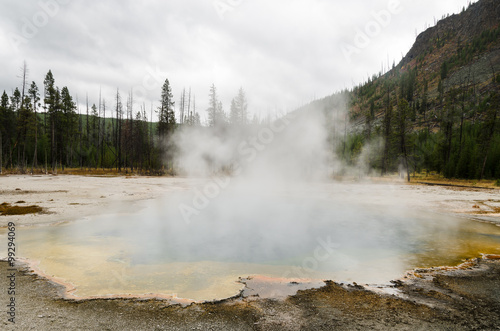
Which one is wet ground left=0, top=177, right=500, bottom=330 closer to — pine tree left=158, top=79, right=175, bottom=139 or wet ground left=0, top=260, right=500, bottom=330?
wet ground left=0, top=260, right=500, bottom=330

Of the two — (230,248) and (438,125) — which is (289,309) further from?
(438,125)

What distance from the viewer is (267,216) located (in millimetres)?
13797

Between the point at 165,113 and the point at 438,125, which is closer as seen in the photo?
the point at 165,113

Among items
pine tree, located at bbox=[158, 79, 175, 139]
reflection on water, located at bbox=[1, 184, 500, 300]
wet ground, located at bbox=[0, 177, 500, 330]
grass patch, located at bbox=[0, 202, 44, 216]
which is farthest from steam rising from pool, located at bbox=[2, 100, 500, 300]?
pine tree, located at bbox=[158, 79, 175, 139]

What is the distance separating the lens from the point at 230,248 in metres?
8.34

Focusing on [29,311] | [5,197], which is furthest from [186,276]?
[5,197]

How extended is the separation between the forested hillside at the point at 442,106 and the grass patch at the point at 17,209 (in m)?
46.8

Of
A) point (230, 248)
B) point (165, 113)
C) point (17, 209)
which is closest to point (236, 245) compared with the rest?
point (230, 248)

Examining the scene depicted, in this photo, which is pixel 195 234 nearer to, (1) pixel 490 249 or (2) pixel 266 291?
(2) pixel 266 291

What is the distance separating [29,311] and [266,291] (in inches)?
160

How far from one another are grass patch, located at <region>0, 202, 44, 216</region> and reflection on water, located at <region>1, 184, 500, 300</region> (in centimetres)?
299

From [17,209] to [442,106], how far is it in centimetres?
11652

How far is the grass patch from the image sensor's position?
11898mm

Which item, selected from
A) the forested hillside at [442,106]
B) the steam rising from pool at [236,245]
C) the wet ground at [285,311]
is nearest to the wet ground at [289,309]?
the wet ground at [285,311]
